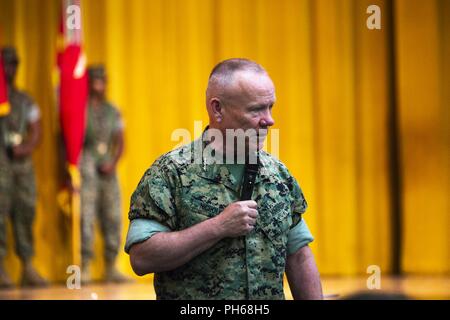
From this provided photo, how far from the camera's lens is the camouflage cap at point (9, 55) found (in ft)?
23.4

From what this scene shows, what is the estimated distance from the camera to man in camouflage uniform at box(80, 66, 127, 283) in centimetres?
734

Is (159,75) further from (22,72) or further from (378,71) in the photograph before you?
(378,71)

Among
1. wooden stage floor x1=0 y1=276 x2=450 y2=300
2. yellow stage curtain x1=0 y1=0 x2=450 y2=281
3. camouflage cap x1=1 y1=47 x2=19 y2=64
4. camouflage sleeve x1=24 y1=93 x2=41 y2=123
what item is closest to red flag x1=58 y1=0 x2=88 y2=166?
camouflage sleeve x1=24 y1=93 x2=41 y2=123

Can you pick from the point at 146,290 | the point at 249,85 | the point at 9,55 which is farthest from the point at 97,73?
the point at 249,85

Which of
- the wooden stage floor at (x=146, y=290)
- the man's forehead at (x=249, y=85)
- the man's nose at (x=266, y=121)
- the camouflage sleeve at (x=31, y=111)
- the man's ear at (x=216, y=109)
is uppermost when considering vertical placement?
the man's forehead at (x=249, y=85)

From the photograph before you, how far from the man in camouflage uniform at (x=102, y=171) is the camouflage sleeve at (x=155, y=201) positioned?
5.50 m

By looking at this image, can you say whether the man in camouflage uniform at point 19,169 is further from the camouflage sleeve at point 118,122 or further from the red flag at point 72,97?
the camouflage sleeve at point 118,122

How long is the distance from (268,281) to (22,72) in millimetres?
6182

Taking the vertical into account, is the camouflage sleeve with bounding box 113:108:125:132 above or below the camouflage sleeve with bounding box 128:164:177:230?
below

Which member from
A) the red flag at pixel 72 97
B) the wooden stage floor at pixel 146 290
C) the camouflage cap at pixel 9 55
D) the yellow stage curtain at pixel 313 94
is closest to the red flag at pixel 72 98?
the red flag at pixel 72 97

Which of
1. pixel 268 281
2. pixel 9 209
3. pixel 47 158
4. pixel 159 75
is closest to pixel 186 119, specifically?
pixel 159 75

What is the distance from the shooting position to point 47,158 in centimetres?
762

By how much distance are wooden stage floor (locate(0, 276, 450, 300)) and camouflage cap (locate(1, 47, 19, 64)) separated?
6.14 ft

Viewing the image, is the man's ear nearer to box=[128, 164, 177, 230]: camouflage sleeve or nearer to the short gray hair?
the short gray hair
